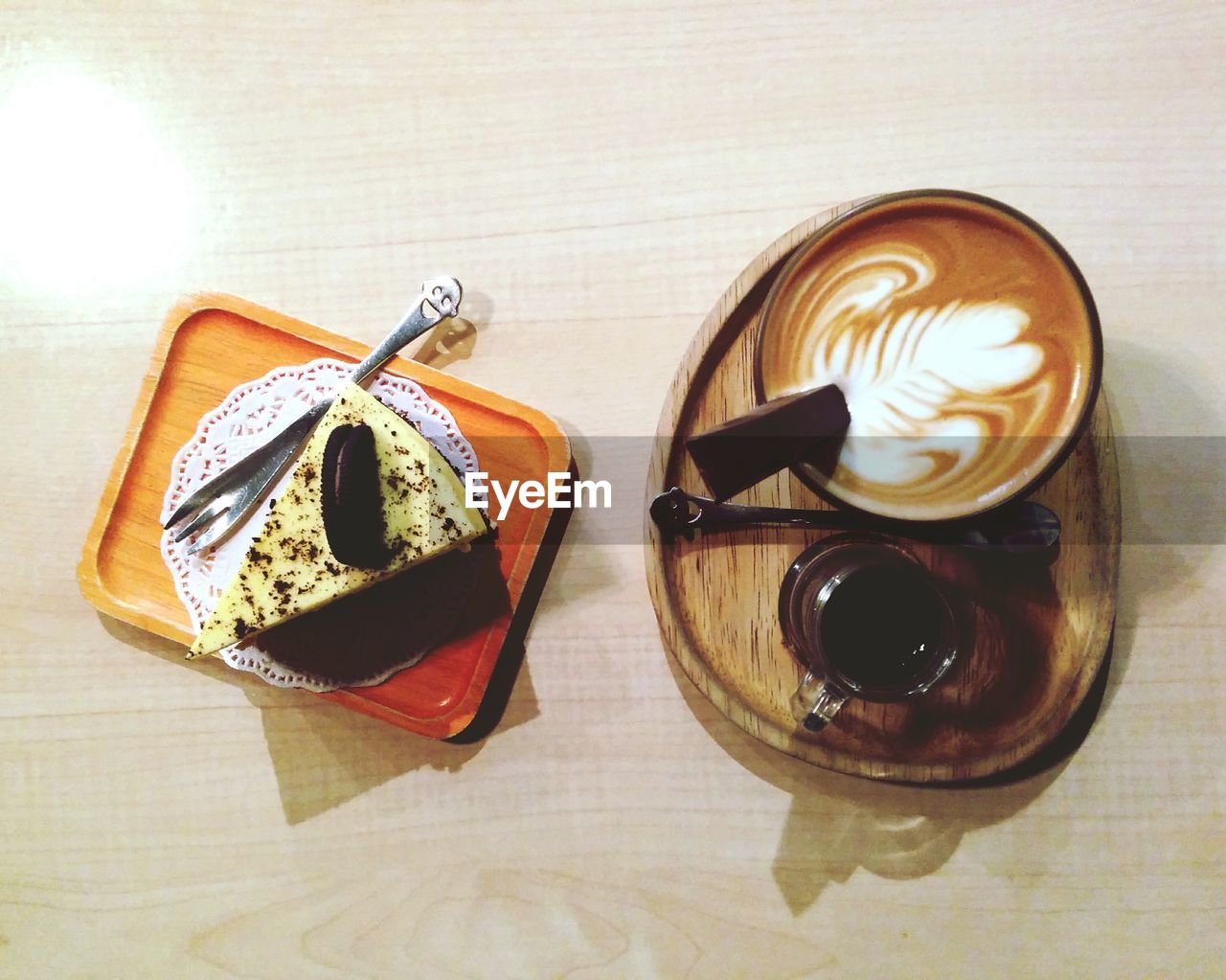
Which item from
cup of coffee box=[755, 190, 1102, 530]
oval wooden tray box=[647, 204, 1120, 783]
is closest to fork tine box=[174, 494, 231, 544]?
oval wooden tray box=[647, 204, 1120, 783]

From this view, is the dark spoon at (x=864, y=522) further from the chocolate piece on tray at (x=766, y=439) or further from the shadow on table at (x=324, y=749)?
the shadow on table at (x=324, y=749)

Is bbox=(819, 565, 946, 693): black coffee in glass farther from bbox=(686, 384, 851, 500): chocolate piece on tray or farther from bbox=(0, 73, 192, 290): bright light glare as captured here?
bbox=(0, 73, 192, 290): bright light glare

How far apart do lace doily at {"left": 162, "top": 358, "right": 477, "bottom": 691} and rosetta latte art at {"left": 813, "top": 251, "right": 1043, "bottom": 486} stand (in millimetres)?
437

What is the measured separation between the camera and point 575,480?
94 cm

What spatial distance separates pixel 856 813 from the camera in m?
0.92

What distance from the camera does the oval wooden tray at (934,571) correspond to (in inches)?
32.4

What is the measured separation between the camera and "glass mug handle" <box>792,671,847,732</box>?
760 millimetres

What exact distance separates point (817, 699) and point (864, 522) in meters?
0.18

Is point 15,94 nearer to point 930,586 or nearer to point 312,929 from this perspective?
point 312,929

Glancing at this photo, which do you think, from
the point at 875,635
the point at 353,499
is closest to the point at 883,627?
the point at 875,635

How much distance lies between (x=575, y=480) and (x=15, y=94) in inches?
33.1

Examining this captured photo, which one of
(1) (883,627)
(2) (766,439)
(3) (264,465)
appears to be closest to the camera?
(2) (766,439)

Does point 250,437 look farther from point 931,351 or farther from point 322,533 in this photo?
point 931,351

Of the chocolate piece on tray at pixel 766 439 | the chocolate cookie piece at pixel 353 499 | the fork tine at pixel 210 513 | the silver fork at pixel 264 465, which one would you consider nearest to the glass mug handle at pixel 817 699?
the chocolate piece on tray at pixel 766 439
